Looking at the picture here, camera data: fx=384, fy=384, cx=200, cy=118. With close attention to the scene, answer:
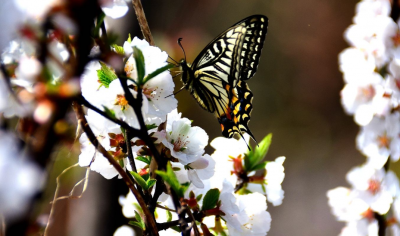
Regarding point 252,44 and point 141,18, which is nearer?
point 141,18

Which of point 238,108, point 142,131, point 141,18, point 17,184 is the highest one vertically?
point 238,108

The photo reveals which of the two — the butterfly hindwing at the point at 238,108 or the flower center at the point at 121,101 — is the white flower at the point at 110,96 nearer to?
the flower center at the point at 121,101

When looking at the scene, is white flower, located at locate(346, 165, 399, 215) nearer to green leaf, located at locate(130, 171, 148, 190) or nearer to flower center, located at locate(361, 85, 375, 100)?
flower center, located at locate(361, 85, 375, 100)

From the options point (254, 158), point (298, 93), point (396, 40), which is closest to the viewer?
point (254, 158)

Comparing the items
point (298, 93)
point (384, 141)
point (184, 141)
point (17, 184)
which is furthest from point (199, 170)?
point (298, 93)

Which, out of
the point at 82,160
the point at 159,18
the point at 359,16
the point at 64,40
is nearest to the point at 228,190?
the point at 82,160

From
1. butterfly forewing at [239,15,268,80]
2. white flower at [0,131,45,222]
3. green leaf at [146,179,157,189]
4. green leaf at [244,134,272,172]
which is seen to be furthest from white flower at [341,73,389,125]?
white flower at [0,131,45,222]

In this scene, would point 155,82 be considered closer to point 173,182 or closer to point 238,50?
point 173,182
